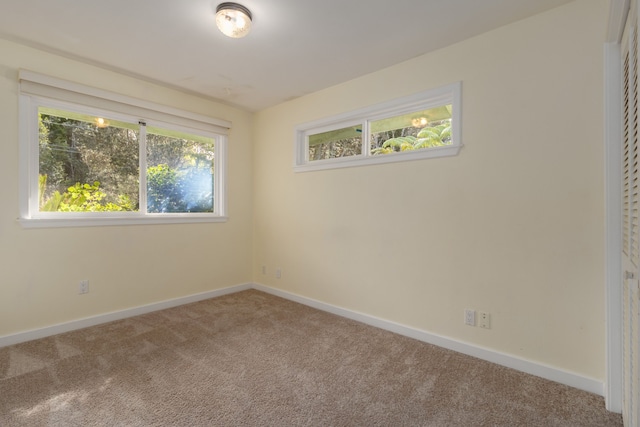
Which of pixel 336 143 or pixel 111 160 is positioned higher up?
pixel 336 143

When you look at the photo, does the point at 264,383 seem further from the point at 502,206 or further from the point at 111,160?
the point at 111,160

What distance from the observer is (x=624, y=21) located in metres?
1.49

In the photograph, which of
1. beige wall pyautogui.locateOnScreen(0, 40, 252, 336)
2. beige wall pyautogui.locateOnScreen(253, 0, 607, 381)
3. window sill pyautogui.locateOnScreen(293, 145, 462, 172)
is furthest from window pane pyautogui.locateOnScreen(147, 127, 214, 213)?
beige wall pyautogui.locateOnScreen(253, 0, 607, 381)

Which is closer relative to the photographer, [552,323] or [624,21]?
[624,21]

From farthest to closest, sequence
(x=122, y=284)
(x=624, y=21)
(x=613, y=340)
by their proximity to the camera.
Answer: (x=122, y=284) → (x=613, y=340) → (x=624, y=21)

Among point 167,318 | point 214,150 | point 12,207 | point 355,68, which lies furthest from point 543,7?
point 12,207

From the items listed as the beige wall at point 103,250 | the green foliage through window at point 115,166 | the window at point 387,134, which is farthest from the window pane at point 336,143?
the green foliage through window at point 115,166

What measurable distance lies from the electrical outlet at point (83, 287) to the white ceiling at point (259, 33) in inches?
78.7

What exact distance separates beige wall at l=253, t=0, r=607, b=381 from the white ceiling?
0.25 m

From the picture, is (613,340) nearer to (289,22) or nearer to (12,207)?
(289,22)

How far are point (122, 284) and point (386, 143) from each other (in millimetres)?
2955

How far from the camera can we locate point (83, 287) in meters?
2.75

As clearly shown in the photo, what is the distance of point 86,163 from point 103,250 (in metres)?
0.84

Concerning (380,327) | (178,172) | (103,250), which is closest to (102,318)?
(103,250)
